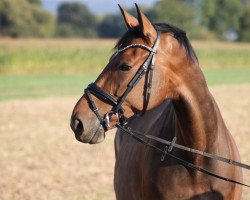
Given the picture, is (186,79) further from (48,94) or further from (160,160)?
(48,94)

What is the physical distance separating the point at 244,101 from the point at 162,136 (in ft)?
50.9

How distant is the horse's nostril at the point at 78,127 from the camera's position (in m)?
3.18

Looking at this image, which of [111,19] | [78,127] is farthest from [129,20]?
[111,19]

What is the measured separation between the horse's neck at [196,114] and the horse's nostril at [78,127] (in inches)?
27.2

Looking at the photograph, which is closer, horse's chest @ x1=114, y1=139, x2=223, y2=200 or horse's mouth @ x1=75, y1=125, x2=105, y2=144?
horse's mouth @ x1=75, y1=125, x2=105, y2=144

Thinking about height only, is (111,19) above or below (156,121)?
above

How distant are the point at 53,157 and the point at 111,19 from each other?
85580 mm

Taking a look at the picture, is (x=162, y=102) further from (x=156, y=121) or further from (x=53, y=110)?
(x=53, y=110)


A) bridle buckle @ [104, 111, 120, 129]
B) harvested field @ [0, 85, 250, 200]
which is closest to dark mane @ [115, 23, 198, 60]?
bridle buckle @ [104, 111, 120, 129]

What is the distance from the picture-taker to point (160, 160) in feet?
12.1

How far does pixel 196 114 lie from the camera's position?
11.2ft

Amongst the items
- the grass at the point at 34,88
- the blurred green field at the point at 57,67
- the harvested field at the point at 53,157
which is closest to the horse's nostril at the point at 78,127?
the harvested field at the point at 53,157

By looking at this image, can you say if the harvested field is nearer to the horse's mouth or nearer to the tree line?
the horse's mouth

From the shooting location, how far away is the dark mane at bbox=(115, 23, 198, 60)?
3.29 m
